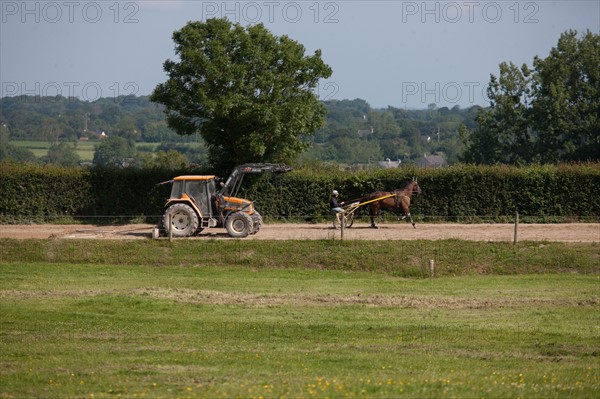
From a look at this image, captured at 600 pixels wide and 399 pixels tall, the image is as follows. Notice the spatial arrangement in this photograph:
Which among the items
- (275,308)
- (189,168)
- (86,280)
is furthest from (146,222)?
(275,308)

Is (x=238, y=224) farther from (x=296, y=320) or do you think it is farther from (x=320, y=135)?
(x=320, y=135)

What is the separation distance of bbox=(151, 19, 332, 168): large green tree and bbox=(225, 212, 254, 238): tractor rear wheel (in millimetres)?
4376

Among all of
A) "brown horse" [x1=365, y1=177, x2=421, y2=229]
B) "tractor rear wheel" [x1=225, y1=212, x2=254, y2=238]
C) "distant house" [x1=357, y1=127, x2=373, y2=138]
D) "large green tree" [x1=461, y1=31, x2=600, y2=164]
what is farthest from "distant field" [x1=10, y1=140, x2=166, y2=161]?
"tractor rear wheel" [x1=225, y1=212, x2=254, y2=238]

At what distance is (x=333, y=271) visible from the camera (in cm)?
2994

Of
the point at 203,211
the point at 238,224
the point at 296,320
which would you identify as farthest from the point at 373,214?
the point at 296,320

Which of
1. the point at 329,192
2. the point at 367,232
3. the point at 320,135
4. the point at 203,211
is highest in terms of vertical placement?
the point at 320,135

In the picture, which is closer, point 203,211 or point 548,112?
point 203,211

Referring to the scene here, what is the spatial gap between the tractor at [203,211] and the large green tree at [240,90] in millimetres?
3761

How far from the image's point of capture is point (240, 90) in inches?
1479

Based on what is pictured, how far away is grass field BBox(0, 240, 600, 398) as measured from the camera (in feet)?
43.7

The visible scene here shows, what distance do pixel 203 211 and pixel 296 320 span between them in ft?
46.1

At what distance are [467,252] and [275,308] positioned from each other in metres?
10.6

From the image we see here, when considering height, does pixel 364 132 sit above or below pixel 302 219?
above

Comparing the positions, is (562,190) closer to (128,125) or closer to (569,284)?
(569,284)
